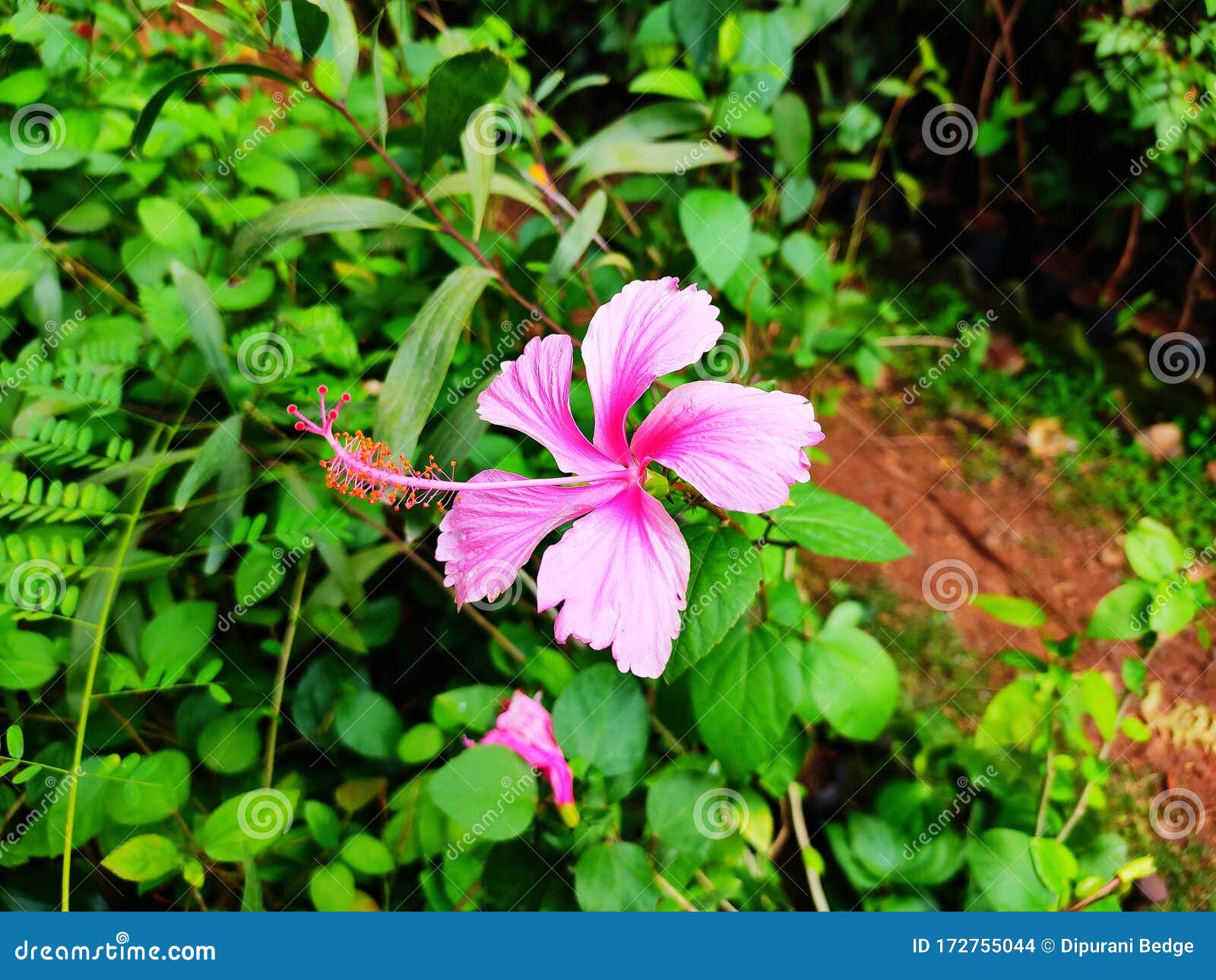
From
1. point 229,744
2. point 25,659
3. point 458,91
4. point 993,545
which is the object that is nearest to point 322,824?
point 229,744

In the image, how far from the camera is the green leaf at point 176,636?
115 cm

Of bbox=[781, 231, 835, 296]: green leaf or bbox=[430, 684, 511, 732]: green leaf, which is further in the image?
bbox=[781, 231, 835, 296]: green leaf

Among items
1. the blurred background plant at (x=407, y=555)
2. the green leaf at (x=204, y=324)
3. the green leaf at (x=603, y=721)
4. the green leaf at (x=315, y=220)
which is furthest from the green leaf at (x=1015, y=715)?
the green leaf at (x=204, y=324)

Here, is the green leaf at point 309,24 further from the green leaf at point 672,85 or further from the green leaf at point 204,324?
the green leaf at point 672,85

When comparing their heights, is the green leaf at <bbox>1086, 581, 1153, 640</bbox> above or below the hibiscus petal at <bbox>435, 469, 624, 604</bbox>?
above

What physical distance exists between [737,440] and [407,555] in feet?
2.55

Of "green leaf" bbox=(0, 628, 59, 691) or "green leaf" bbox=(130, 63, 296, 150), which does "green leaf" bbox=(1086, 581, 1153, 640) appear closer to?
"green leaf" bbox=(130, 63, 296, 150)

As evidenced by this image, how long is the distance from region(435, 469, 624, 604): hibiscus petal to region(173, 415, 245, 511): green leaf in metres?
0.43

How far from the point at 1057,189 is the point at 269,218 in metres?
2.08

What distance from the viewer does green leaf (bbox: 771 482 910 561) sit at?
976mm

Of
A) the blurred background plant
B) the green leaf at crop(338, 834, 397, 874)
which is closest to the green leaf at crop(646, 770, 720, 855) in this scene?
the blurred background plant

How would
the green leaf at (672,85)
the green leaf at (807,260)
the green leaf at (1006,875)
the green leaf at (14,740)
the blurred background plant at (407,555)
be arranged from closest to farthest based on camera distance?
the green leaf at (14,740)
the blurred background plant at (407,555)
the green leaf at (1006,875)
the green leaf at (672,85)
the green leaf at (807,260)

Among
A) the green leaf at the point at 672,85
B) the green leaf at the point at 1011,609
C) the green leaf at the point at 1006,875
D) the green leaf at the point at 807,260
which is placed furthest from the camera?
the green leaf at the point at 807,260

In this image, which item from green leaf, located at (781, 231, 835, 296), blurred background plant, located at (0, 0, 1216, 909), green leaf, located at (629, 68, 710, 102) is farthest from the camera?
green leaf, located at (781, 231, 835, 296)
